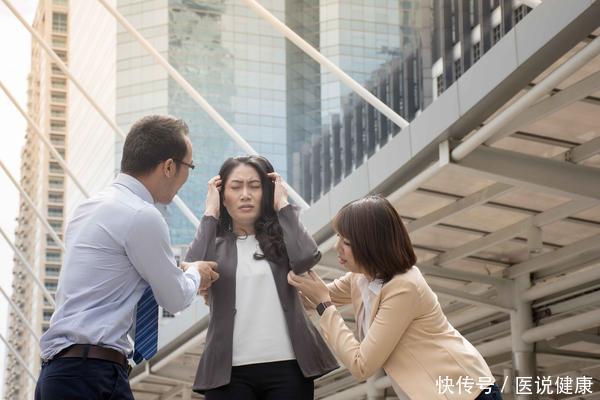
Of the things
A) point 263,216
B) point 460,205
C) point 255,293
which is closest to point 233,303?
point 255,293

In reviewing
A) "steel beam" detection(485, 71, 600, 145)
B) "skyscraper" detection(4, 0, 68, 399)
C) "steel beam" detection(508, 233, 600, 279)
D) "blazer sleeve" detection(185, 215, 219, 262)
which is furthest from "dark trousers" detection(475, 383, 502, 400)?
"skyscraper" detection(4, 0, 68, 399)

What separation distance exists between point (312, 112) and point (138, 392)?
57.1 metres

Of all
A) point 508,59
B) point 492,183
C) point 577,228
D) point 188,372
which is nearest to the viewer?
point 508,59

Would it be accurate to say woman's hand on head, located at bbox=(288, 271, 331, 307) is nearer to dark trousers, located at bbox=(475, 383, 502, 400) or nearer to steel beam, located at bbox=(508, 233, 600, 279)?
dark trousers, located at bbox=(475, 383, 502, 400)

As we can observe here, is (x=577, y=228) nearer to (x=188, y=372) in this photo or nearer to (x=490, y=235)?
(x=490, y=235)

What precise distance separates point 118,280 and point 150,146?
517 mm

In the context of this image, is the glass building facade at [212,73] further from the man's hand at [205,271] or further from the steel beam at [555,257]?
the man's hand at [205,271]

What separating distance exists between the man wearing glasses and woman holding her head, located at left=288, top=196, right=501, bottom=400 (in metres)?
0.62

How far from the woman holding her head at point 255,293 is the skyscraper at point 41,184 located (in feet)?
342

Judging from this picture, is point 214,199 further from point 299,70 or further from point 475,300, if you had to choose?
point 299,70

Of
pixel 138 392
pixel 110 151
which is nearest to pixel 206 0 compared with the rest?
pixel 110 151

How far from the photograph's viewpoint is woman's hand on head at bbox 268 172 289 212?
180 inches

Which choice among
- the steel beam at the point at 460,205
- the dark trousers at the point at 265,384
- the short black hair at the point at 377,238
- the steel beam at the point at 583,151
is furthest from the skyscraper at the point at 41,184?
the short black hair at the point at 377,238

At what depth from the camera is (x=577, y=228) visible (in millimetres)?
13148
